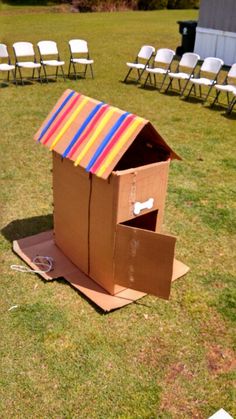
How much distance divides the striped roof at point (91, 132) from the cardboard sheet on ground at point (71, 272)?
1.13 m

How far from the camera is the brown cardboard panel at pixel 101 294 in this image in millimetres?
3879

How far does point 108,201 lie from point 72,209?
25.5 inches

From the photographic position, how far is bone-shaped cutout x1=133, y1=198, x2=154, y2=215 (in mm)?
3745

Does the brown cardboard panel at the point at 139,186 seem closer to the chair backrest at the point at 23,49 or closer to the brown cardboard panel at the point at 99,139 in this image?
the brown cardboard panel at the point at 99,139

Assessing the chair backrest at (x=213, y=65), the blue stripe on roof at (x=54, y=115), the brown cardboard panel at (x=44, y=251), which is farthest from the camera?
the chair backrest at (x=213, y=65)

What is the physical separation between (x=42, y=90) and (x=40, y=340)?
26.9 ft

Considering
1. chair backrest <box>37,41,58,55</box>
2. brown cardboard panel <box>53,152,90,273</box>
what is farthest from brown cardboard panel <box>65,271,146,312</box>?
chair backrest <box>37,41,58,55</box>

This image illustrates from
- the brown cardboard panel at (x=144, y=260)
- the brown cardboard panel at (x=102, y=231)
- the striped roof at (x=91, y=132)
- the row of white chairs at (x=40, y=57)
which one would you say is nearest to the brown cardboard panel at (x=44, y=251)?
the brown cardboard panel at (x=102, y=231)

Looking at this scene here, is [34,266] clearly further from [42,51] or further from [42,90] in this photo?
[42,51]

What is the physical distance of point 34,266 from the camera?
4336 mm

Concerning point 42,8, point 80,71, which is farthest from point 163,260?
point 42,8

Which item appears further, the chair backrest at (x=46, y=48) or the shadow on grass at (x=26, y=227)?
the chair backrest at (x=46, y=48)

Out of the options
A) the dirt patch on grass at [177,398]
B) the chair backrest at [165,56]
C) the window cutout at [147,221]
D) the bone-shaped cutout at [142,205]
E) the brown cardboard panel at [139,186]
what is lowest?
the dirt patch on grass at [177,398]

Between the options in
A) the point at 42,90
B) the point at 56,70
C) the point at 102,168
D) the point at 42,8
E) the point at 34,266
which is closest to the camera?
the point at 102,168
